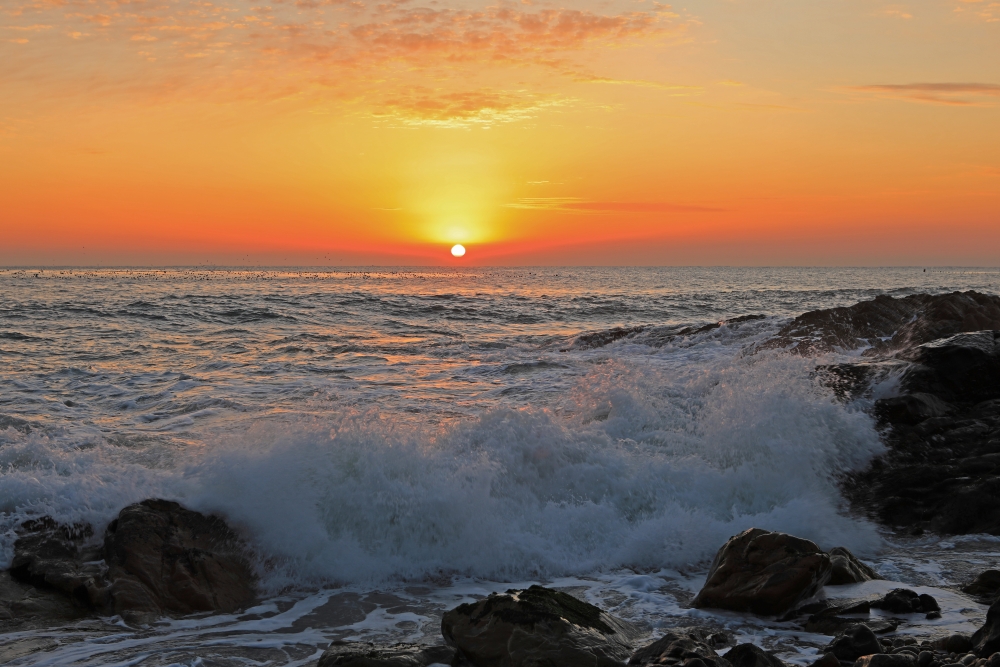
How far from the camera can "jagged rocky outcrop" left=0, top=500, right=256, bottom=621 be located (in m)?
5.16

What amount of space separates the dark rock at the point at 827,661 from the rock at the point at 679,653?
0.51 metres

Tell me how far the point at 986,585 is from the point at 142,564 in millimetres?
6372

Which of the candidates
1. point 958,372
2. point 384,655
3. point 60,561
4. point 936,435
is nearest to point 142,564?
point 60,561

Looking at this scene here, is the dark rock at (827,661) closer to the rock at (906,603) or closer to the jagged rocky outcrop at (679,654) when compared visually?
the jagged rocky outcrop at (679,654)

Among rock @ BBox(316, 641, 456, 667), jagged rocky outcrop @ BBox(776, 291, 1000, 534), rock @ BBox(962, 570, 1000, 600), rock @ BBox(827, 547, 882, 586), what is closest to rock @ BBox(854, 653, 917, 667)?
rock @ BBox(827, 547, 882, 586)

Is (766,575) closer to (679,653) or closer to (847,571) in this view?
(847,571)

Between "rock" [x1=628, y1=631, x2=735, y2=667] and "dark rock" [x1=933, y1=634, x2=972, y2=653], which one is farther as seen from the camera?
"dark rock" [x1=933, y1=634, x2=972, y2=653]

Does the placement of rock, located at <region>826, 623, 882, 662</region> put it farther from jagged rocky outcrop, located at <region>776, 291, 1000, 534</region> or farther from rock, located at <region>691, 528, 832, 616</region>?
jagged rocky outcrop, located at <region>776, 291, 1000, 534</region>

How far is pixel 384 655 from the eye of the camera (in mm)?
3998

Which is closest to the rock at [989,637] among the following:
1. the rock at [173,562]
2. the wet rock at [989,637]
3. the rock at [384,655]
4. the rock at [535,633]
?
the wet rock at [989,637]

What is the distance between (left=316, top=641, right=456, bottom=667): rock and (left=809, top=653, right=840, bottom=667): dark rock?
6.78 feet

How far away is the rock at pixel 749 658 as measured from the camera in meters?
3.76

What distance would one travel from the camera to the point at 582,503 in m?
7.08

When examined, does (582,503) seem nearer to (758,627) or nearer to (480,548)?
(480,548)
